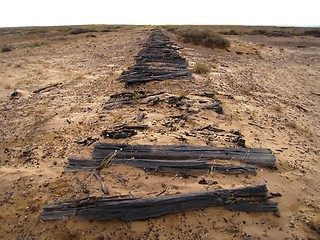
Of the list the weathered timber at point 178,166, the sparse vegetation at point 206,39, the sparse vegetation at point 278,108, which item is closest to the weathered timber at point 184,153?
the weathered timber at point 178,166

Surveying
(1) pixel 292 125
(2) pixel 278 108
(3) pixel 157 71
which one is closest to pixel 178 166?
(1) pixel 292 125

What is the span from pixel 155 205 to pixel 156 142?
1753 millimetres

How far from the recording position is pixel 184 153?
470cm

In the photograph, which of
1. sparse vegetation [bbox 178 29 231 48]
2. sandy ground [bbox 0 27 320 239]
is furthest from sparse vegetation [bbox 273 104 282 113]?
sparse vegetation [bbox 178 29 231 48]

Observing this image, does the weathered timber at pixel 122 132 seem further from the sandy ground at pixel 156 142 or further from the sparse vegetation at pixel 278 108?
the sparse vegetation at pixel 278 108

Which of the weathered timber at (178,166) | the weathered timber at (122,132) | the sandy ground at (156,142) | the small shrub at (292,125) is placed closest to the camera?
the sandy ground at (156,142)

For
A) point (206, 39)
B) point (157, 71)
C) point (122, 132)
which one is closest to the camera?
point (122, 132)

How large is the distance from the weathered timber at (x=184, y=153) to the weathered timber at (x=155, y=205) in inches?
38.0

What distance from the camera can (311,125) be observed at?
7285mm

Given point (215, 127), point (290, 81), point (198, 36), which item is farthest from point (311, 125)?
point (198, 36)

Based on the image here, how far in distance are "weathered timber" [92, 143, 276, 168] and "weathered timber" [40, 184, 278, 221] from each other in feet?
3.16

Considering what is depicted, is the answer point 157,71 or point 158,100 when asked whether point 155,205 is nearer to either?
point 158,100

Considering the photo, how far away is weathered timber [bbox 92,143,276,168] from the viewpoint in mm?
4684

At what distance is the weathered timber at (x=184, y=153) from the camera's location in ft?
15.4
